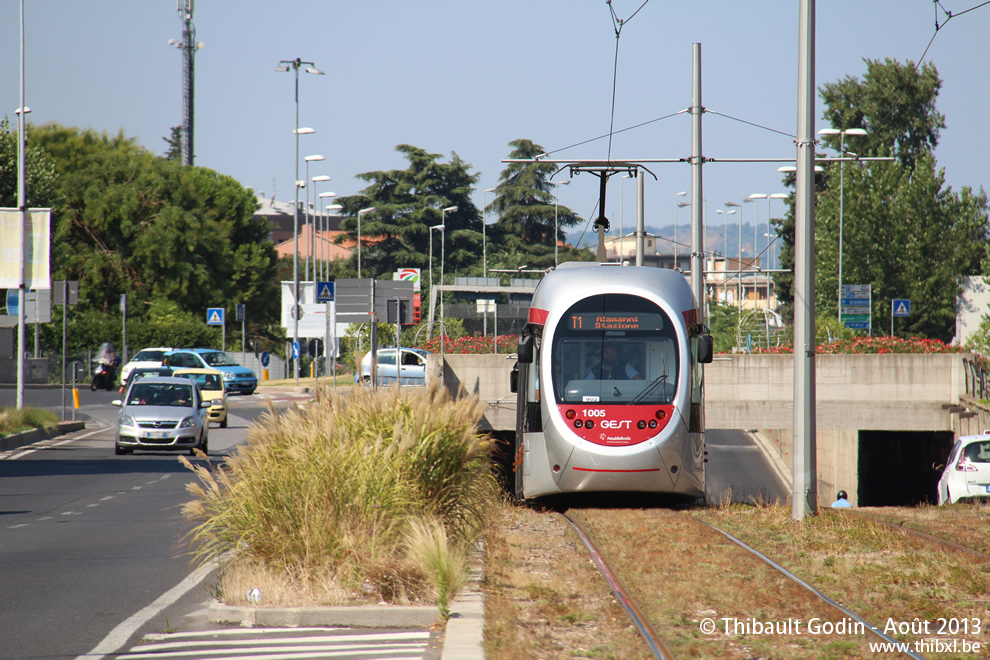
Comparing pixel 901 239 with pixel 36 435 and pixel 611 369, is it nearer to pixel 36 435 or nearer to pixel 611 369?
pixel 36 435

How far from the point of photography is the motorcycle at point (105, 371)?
5028 cm

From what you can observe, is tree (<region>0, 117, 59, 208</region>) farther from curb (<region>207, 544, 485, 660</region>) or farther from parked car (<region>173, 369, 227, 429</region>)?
curb (<region>207, 544, 485, 660</region>)

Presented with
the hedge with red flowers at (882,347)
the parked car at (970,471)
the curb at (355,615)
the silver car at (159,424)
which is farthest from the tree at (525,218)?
the curb at (355,615)

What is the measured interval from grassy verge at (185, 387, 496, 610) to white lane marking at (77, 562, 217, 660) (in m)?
0.45

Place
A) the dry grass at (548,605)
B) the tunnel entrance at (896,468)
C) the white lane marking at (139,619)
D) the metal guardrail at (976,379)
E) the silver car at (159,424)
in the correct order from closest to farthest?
the dry grass at (548,605)
the white lane marking at (139,619)
the silver car at (159,424)
the metal guardrail at (976,379)
the tunnel entrance at (896,468)

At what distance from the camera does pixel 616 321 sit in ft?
49.9

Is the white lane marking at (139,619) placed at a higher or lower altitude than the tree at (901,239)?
lower

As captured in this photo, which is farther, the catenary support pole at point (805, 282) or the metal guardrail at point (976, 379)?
A: the metal guardrail at point (976, 379)

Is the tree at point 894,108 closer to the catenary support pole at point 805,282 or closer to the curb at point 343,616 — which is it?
the catenary support pole at point 805,282

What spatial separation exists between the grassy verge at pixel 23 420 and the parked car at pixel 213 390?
357 centimetres

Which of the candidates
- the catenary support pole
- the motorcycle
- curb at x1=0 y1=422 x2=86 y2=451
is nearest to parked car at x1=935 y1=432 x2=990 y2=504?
the catenary support pole

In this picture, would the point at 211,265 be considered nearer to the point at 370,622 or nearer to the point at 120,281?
the point at 120,281

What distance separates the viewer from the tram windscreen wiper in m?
14.8

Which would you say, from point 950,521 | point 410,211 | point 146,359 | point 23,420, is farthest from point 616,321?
point 410,211
